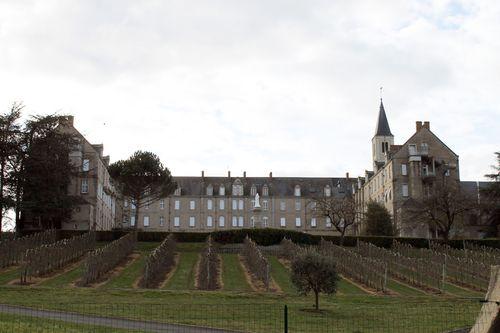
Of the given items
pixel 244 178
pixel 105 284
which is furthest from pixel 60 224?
pixel 244 178

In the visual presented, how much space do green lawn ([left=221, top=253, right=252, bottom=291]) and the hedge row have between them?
5.33m

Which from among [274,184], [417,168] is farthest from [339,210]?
[274,184]

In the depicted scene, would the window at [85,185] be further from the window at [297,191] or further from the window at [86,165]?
the window at [297,191]

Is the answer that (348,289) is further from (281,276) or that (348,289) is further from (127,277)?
(127,277)

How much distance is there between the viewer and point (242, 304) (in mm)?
18969

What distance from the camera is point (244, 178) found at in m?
104

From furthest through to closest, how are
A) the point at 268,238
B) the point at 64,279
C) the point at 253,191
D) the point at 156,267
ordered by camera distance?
the point at 253,191, the point at 268,238, the point at 156,267, the point at 64,279

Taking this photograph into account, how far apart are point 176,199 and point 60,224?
38.6 meters

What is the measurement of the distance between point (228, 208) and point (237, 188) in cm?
360

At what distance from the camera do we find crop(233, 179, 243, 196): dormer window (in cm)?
10075

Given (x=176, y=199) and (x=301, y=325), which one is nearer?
(x=301, y=325)

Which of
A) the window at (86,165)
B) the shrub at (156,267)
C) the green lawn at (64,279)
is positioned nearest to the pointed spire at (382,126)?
the window at (86,165)

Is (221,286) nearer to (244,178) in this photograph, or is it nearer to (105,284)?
(105,284)

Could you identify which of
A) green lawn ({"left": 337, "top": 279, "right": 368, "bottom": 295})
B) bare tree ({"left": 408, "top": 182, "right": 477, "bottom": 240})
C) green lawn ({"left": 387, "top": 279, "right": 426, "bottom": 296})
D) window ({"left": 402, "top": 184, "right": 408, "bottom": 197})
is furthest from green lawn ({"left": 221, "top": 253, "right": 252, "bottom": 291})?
window ({"left": 402, "top": 184, "right": 408, "bottom": 197})
